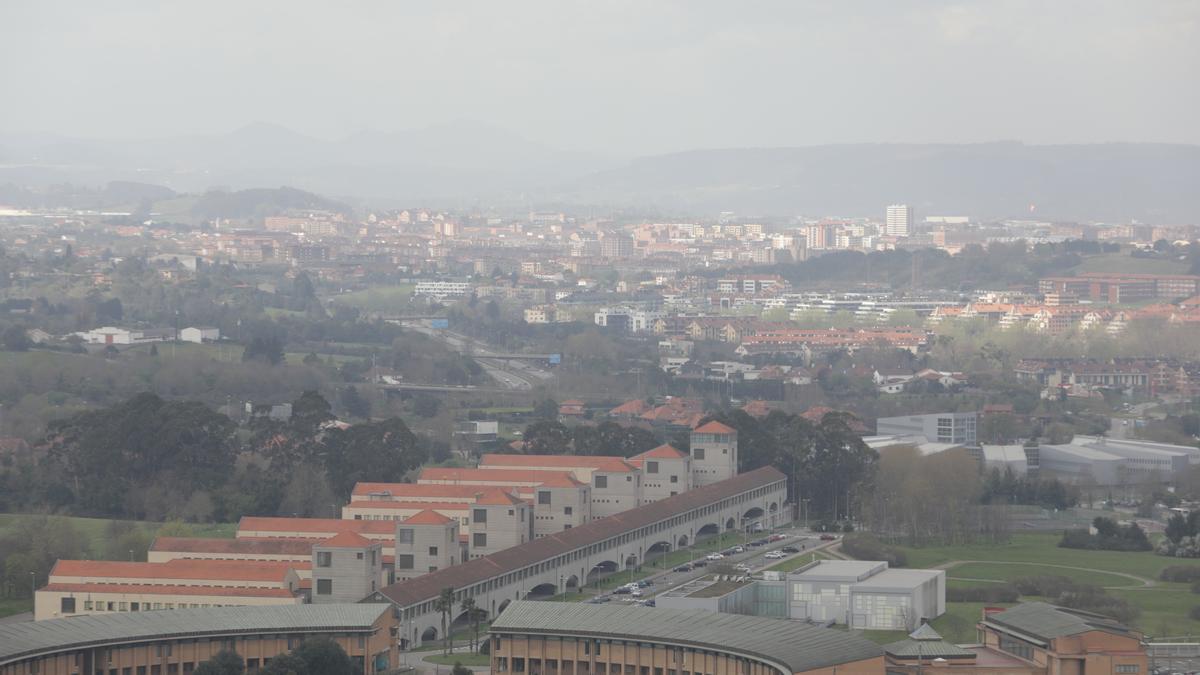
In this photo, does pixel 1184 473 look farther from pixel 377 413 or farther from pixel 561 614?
pixel 561 614

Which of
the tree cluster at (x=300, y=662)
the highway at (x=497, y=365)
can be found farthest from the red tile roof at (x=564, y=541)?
the highway at (x=497, y=365)

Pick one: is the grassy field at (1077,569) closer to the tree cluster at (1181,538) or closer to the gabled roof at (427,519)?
the tree cluster at (1181,538)

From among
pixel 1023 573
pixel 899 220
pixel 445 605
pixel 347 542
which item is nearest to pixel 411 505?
pixel 347 542

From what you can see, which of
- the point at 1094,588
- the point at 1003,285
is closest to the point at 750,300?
the point at 1003,285

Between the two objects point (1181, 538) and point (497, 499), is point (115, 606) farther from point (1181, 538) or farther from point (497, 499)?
point (1181, 538)

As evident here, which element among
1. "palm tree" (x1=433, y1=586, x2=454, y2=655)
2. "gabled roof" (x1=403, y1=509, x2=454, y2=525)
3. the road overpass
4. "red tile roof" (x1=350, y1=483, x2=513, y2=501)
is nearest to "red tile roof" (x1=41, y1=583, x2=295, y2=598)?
the road overpass
